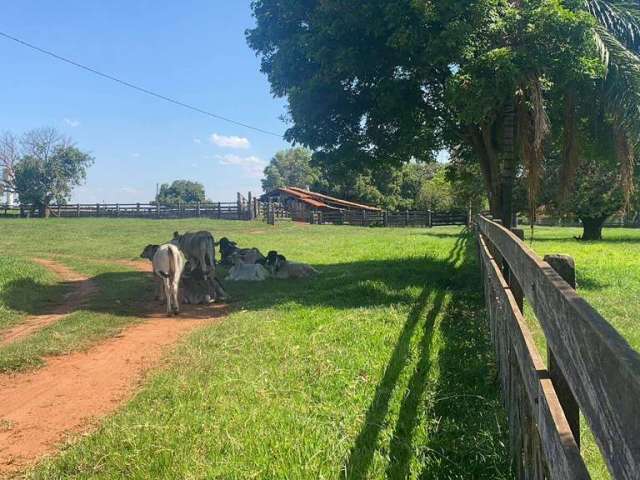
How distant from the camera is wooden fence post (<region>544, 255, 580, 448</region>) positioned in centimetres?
209

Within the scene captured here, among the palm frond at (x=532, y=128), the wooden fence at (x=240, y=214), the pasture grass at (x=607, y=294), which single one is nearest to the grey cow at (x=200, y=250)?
the pasture grass at (x=607, y=294)

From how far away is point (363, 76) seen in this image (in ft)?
40.2

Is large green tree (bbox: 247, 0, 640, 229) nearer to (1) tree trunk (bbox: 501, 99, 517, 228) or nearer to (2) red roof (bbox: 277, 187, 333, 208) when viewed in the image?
(1) tree trunk (bbox: 501, 99, 517, 228)

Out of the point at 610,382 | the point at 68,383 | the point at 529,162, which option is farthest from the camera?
the point at 529,162

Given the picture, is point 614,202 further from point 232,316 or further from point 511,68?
point 232,316

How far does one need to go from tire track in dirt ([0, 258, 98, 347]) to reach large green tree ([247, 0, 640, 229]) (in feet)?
19.8

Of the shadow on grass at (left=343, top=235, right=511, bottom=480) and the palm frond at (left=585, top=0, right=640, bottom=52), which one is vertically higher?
the palm frond at (left=585, top=0, right=640, bottom=52)

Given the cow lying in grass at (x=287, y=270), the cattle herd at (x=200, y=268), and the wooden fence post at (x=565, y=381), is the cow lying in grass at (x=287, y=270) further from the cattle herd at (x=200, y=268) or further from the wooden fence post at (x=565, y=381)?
the wooden fence post at (x=565, y=381)

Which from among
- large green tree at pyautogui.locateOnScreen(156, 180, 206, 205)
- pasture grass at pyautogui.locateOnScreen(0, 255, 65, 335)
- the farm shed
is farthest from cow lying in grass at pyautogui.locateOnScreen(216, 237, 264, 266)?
large green tree at pyautogui.locateOnScreen(156, 180, 206, 205)

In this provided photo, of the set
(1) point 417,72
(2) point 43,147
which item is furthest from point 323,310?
(2) point 43,147

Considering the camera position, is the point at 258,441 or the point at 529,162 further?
the point at 529,162

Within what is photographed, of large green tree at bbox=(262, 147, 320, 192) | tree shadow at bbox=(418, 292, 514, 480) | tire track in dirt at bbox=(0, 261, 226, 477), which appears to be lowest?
tire track in dirt at bbox=(0, 261, 226, 477)

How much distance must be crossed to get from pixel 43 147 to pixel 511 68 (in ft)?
181

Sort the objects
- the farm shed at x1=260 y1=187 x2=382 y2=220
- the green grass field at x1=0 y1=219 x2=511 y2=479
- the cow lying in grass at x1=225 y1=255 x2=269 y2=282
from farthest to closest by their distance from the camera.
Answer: the farm shed at x1=260 y1=187 x2=382 y2=220, the cow lying in grass at x1=225 y1=255 x2=269 y2=282, the green grass field at x1=0 y1=219 x2=511 y2=479
